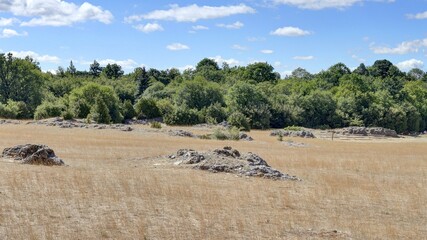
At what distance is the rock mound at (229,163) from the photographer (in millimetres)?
25105

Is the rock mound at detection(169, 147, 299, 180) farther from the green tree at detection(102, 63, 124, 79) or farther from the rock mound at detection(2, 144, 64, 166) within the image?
the green tree at detection(102, 63, 124, 79)

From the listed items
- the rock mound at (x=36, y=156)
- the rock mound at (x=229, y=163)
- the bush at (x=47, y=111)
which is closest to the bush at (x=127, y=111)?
the bush at (x=47, y=111)

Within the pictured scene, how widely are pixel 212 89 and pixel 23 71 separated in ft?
116

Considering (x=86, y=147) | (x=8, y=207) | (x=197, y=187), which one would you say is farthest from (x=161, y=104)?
(x=8, y=207)

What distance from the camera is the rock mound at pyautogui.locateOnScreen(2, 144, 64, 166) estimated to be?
80.6 feet

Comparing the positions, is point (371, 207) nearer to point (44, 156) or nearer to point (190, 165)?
point (190, 165)

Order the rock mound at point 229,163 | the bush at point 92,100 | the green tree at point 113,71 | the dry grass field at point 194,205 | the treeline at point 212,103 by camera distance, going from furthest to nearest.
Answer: the green tree at point 113,71
the treeline at point 212,103
the bush at point 92,100
the rock mound at point 229,163
the dry grass field at point 194,205

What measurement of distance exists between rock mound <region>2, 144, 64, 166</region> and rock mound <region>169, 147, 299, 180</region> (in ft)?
20.8

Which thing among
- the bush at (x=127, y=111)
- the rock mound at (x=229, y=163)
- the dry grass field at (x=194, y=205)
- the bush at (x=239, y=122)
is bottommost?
the dry grass field at (x=194, y=205)

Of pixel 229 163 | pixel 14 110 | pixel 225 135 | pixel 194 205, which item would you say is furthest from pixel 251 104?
pixel 194 205

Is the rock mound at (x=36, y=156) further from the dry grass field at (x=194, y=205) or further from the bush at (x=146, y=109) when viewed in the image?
the bush at (x=146, y=109)

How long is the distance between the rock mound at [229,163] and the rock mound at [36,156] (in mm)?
6342

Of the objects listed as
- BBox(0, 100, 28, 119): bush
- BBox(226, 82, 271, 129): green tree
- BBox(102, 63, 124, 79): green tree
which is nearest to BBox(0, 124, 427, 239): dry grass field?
BBox(0, 100, 28, 119): bush

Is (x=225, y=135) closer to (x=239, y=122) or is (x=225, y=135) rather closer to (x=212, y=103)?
(x=239, y=122)
